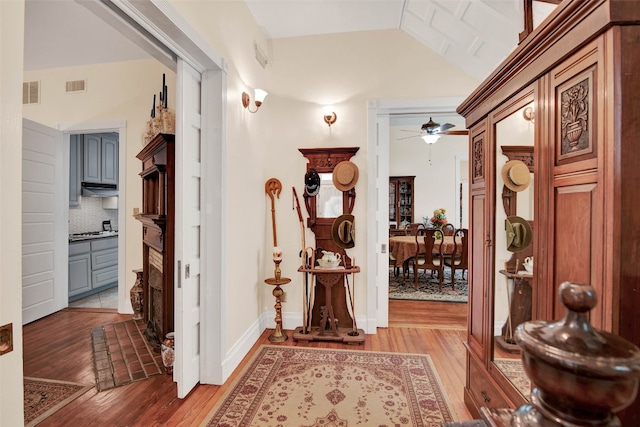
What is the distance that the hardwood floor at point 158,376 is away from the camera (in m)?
1.96

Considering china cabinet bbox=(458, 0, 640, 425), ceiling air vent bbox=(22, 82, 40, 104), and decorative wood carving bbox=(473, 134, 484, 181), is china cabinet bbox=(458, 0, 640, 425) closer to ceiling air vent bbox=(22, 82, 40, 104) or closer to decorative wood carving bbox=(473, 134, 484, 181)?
decorative wood carving bbox=(473, 134, 484, 181)

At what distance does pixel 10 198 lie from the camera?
2.86 feet

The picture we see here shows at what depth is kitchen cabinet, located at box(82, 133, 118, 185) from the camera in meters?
5.00

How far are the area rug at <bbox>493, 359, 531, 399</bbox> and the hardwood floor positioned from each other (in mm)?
657

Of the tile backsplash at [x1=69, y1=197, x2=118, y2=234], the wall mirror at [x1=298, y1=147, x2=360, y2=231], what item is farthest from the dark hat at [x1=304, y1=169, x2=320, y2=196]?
the tile backsplash at [x1=69, y1=197, x2=118, y2=234]

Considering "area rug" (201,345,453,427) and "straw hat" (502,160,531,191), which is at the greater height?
"straw hat" (502,160,531,191)

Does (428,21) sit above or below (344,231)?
above

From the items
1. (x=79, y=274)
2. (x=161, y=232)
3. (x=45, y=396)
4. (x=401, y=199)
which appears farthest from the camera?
(x=401, y=199)

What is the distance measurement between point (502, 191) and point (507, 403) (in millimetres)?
1032

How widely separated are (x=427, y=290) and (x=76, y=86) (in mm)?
5823

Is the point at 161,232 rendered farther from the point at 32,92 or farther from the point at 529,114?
the point at 32,92

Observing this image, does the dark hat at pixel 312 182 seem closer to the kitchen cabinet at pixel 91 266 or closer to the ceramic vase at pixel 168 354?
the ceramic vase at pixel 168 354

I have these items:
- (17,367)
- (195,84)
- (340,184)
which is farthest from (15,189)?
(340,184)

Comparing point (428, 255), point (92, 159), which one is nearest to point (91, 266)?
point (92, 159)
